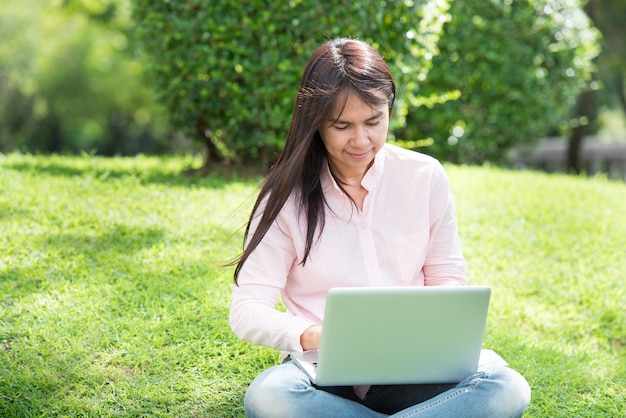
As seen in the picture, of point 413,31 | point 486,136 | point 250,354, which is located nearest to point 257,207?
point 250,354

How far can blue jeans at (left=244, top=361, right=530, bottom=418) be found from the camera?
8.35 feet

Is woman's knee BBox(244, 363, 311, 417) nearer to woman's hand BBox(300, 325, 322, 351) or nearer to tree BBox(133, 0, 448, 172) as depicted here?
woman's hand BBox(300, 325, 322, 351)

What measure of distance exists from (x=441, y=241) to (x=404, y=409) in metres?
0.66

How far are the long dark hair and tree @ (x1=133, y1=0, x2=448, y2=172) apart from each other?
291 cm

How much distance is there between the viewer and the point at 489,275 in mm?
4863

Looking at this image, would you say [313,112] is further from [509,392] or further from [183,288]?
[183,288]

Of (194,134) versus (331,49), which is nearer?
(331,49)

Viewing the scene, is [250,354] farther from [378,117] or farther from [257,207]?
[378,117]

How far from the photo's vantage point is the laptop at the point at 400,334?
2404 millimetres

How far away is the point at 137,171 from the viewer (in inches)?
251

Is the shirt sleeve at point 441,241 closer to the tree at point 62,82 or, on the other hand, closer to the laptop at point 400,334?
the laptop at point 400,334

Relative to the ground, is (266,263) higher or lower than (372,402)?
higher

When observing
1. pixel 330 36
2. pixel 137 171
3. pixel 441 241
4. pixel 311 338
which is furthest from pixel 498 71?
pixel 311 338

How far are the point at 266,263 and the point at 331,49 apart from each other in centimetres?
77
